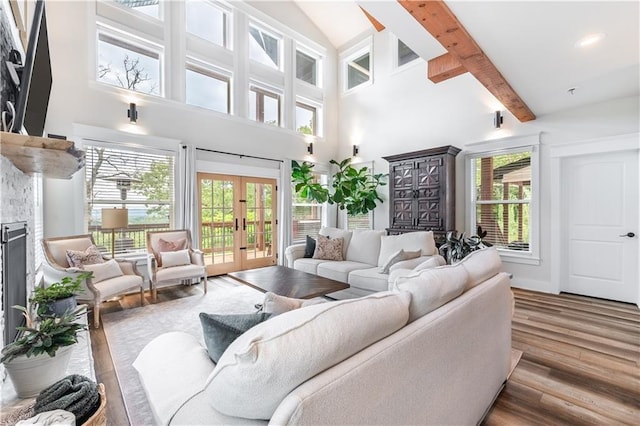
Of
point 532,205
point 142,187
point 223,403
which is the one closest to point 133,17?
point 142,187

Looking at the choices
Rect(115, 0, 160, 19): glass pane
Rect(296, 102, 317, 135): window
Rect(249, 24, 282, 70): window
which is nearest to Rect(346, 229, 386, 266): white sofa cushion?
Rect(296, 102, 317, 135): window

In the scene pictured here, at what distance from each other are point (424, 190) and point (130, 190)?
4747 mm

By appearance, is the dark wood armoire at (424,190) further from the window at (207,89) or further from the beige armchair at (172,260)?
the beige armchair at (172,260)

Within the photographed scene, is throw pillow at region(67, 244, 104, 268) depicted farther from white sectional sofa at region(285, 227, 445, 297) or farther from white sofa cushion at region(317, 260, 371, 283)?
white sofa cushion at region(317, 260, 371, 283)

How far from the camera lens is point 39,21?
1646 mm

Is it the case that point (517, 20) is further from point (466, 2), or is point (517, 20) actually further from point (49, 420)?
point (49, 420)

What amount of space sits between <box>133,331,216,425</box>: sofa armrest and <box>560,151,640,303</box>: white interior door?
5.02m

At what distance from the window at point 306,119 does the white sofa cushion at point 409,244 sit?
12.3 ft

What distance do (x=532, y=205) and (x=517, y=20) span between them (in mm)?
3214

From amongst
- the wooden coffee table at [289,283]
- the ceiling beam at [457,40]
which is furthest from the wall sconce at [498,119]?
the wooden coffee table at [289,283]

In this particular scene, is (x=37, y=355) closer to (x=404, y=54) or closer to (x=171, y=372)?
(x=171, y=372)

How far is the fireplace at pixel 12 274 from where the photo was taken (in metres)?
1.75

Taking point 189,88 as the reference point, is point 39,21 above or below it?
below

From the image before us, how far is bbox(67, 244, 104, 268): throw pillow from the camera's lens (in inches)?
130
